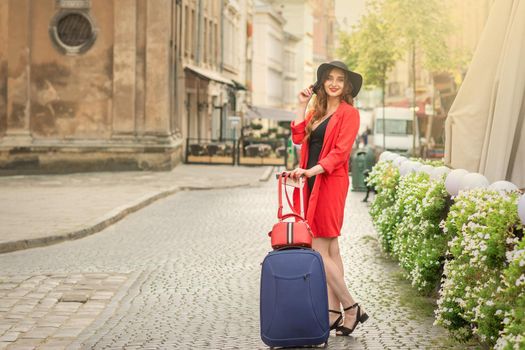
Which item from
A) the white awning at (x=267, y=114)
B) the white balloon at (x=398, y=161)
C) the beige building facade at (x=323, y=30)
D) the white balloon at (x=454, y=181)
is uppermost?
the beige building facade at (x=323, y=30)

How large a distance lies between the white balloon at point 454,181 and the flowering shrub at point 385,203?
2748 mm

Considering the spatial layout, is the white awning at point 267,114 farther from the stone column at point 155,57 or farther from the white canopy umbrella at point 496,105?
the white canopy umbrella at point 496,105

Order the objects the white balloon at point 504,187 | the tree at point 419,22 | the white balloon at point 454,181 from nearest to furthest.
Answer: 1. the white balloon at point 504,187
2. the white balloon at point 454,181
3. the tree at point 419,22

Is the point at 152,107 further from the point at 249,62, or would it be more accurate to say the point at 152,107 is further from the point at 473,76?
the point at 249,62

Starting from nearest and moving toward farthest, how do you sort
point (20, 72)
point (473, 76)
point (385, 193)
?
1. point (473, 76)
2. point (385, 193)
3. point (20, 72)

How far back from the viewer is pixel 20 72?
33.2 metres

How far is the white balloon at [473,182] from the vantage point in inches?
310

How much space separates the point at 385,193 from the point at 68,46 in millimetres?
22140

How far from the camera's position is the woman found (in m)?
7.57

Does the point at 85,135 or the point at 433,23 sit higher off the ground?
the point at 433,23

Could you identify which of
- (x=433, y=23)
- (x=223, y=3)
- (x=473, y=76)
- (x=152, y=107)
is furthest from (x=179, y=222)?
(x=223, y=3)

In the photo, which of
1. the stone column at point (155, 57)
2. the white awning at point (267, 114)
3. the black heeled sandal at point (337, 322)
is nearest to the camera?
the black heeled sandal at point (337, 322)

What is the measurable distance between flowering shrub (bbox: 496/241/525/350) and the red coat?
1.90m

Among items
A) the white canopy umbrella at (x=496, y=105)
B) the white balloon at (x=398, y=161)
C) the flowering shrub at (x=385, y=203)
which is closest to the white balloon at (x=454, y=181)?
the white canopy umbrella at (x=496, y=105)
